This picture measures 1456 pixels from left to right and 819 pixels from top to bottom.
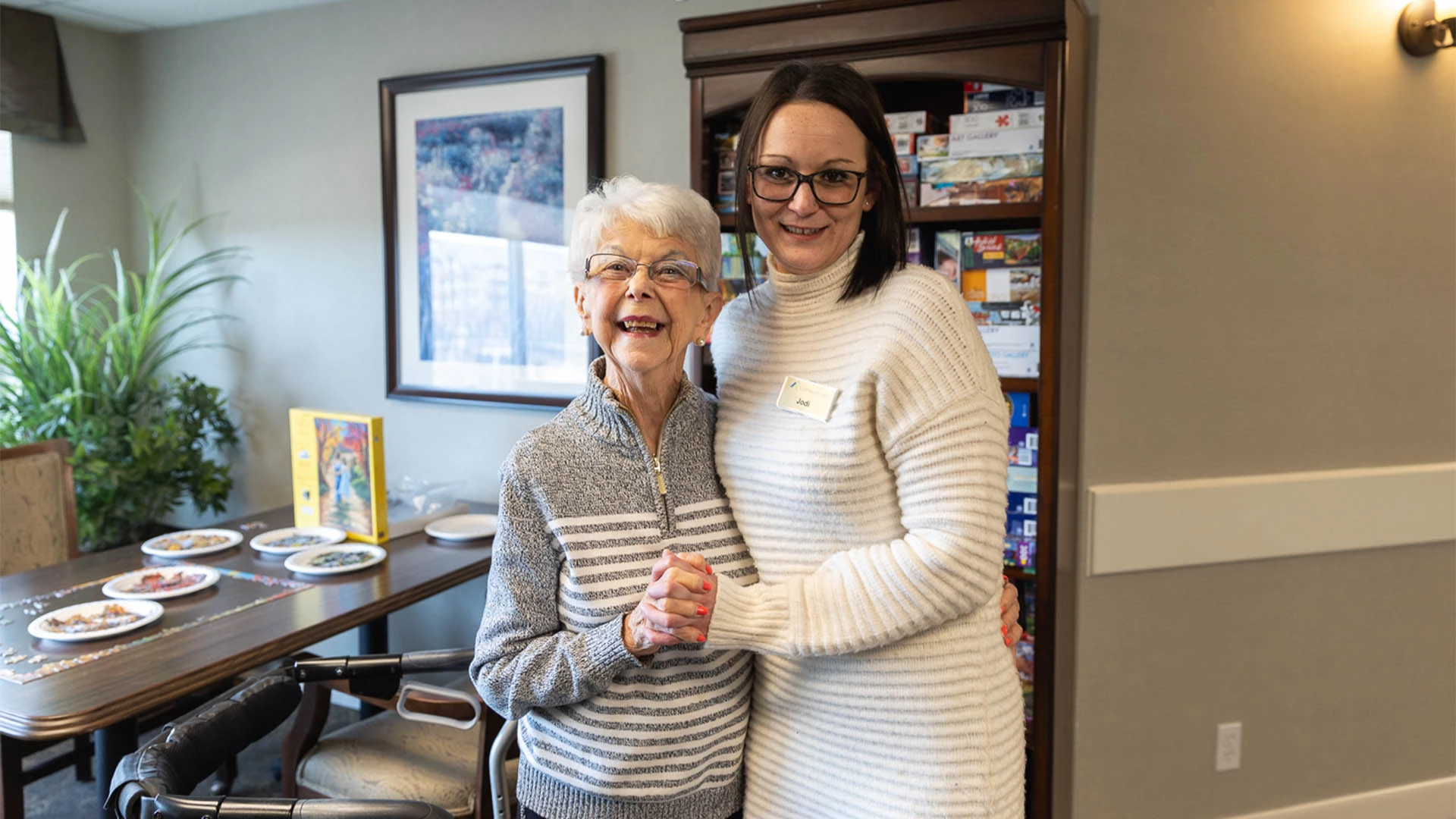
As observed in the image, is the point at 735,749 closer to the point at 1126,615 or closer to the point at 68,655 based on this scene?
the point at 68,655

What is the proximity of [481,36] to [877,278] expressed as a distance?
96.0 inches

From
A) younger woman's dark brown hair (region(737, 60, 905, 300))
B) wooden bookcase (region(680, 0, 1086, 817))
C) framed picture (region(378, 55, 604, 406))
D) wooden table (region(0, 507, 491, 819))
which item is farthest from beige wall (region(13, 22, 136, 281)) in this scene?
younger woman's dark brown hair (region(737, 60, 905, 300))

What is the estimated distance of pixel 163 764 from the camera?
129 centimetres

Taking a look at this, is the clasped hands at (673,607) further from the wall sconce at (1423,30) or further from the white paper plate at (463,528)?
the wall sconce at (1423,30)

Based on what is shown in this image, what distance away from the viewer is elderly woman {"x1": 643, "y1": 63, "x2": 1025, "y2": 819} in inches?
45.3

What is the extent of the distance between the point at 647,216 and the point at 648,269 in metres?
0.07

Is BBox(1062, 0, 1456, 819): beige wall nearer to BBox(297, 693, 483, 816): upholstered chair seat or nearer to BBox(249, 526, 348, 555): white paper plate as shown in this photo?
BBox(297, 693, 483, 816): upholstered chair seat

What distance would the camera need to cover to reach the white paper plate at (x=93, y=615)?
1893 mm

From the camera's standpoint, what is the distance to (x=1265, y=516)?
97.3 inches

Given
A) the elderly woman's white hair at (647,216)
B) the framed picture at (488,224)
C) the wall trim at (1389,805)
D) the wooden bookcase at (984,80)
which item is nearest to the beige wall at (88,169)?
the framed picture at (488,224)

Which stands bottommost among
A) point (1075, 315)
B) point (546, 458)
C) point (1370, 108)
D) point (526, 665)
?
point (526, 665)

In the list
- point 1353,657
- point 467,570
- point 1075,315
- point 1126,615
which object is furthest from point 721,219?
point 1353,657

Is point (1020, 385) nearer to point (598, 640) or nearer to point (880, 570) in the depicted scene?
point (880, 570)

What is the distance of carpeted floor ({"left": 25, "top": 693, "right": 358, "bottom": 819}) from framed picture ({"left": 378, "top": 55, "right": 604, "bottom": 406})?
4.09 feet
